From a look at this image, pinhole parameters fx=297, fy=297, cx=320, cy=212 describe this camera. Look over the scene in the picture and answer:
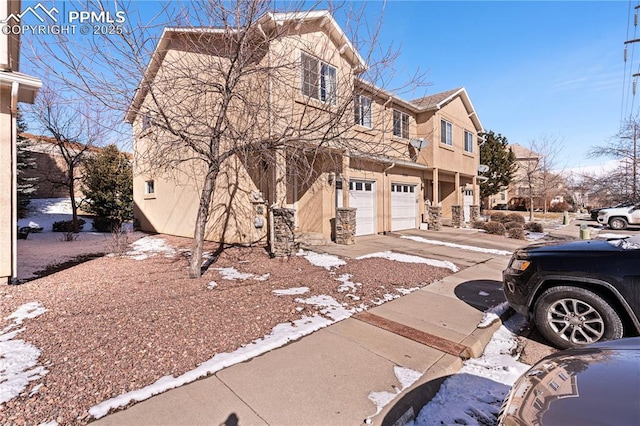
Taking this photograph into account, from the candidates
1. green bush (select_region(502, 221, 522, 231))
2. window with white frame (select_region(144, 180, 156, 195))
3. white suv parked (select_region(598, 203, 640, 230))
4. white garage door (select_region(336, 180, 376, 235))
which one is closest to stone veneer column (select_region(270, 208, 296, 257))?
white garage door (select_region(336, 180, 376, 235))

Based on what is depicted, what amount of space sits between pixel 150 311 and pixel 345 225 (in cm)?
682

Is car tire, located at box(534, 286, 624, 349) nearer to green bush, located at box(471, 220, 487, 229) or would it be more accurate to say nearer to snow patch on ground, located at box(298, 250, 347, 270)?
snow patch on ground, located at box(298, 250, 347, 270)

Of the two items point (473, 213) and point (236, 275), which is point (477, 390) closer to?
point (236, 275)

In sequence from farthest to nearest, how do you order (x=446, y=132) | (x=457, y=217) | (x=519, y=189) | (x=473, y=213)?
(x=519, y=189) < (x=473, y=213) < (x=457, y=217) < (x=446, y=132)

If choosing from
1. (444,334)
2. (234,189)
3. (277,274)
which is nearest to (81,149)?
(234,189)

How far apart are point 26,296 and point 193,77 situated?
4.83 metres

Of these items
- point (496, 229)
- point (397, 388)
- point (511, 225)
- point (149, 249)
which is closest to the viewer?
point (397, 388)

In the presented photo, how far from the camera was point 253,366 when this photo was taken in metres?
3.09

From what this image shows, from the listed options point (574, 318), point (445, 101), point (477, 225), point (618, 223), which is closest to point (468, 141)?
point (445, 101)

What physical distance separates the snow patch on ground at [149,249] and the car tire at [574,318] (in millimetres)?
8704

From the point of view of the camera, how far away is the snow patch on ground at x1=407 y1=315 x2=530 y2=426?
99.7 inches

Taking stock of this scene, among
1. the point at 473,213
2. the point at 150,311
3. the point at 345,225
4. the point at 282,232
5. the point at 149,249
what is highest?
the point at 473,213

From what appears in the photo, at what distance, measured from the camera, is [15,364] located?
3006 millimetres

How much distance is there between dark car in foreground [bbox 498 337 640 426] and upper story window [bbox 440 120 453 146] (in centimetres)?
1578
